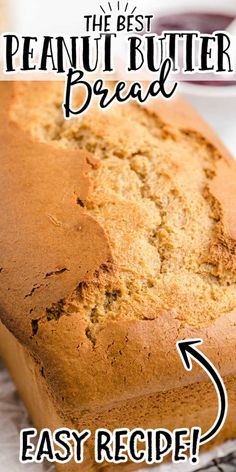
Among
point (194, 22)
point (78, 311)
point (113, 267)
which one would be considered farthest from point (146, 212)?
point (194, 22)

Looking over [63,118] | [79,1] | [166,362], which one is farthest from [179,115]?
[79,1]

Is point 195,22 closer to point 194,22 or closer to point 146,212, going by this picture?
point 194,22

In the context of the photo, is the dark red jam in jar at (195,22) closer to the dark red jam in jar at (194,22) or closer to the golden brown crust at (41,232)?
the dark red jam in jar at (194,22)

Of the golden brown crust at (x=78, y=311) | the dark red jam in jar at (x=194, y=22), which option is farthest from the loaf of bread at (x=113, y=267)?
the dark red jam in jar at (x=194, y=22)

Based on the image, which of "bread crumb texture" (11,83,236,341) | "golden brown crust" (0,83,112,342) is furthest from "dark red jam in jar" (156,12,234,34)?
"golden brown crust" (0,83,112,342)

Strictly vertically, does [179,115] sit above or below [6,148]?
above

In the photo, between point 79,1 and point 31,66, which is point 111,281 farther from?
point 79,1

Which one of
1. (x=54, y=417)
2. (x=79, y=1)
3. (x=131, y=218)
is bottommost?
(x=54, y=417)
